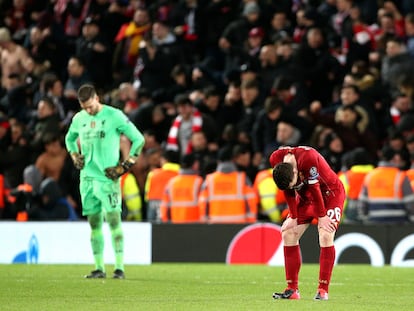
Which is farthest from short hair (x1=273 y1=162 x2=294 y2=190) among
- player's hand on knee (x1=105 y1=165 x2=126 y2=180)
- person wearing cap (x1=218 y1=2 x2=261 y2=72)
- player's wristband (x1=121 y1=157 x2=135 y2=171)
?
person wearing cap (x1=218 y1=2 x2=261 y2=72)

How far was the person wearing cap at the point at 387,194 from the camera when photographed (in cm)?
1858

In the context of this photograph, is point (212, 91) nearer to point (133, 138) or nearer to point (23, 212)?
point (23, 212)

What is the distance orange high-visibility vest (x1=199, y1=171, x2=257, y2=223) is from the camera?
63.0ft

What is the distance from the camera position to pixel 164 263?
1967 cm

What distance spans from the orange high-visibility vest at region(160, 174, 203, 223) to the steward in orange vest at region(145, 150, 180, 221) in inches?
8.0

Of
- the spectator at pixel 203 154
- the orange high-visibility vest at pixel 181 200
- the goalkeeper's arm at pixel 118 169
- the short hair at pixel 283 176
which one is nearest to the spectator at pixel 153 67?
the spectator at pixel 203 154

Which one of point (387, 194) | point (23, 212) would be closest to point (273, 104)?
point (387, 194)

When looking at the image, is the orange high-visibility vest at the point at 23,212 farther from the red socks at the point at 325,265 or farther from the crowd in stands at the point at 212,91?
the red socks at the point at 325,265

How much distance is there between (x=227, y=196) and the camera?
19.3m

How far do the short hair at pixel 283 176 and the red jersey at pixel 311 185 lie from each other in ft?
1.14

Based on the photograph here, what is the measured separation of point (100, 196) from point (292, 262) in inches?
148

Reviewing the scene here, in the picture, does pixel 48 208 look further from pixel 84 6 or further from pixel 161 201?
pixel 84 6

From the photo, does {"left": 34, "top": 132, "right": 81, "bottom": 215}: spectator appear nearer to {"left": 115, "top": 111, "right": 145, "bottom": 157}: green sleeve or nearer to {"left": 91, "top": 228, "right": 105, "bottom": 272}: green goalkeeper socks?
{"left": 91, "top": 228, "right": 105, "bottom": 272}: green goalkeeper socks

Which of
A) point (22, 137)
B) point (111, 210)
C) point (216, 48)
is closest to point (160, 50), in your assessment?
point (216, 48)
